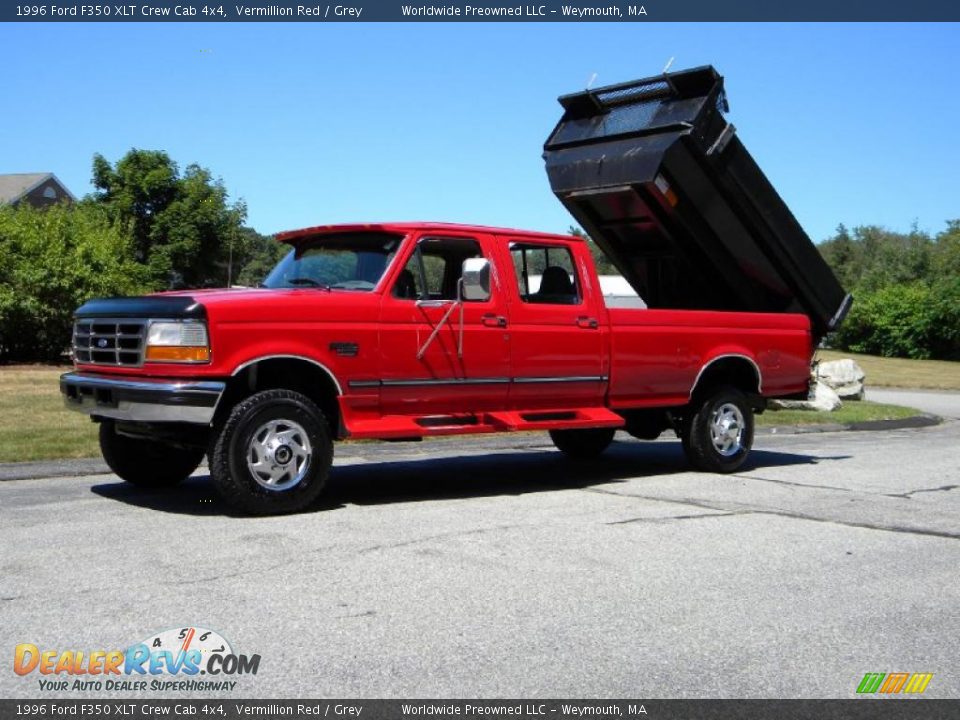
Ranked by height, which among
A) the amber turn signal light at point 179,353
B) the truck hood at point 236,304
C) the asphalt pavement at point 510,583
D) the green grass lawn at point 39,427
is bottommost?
the green grass lawn at point 39,427

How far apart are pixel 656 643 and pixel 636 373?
490 cm

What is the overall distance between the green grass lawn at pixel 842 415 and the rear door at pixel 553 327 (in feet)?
24.1

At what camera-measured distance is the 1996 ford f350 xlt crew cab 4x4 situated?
7.14m

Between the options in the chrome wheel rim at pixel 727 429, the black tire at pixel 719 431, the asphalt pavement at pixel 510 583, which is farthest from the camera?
the chrome wheel rim at pixel 727 429

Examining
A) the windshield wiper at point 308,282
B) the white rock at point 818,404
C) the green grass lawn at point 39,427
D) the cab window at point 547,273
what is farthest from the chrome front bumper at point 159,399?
the white rock at point 818,404

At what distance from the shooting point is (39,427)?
1204 cm

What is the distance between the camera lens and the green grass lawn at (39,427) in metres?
10.2

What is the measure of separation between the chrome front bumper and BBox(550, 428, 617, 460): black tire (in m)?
4.72

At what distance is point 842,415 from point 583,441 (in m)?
7.91

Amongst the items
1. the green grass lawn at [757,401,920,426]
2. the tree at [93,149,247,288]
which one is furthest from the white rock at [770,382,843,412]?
the tree at [93,149,247,288]

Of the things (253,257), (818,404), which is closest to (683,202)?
(818,404)

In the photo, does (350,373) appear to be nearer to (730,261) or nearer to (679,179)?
(679,179)

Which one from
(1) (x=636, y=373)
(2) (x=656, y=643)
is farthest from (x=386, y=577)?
(1) (x=636, y=373)

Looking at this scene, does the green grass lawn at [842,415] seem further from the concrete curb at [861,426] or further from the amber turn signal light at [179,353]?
the amber turn signal light at [179,353]
